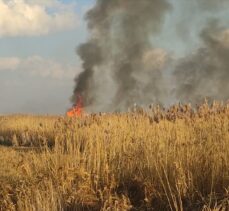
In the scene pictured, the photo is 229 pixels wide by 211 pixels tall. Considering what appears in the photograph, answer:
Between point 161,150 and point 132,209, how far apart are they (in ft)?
4.95

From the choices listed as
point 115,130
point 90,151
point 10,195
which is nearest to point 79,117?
point 115,130

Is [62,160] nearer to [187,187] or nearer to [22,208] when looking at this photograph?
[22,208]

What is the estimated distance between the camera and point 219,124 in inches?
398

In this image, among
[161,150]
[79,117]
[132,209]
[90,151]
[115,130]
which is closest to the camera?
[132,209]

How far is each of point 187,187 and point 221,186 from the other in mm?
508

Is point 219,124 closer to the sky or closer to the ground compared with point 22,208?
closer to the sky

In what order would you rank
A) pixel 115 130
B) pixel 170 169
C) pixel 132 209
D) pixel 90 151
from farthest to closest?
pixel 115 130
pixel 90 151
pixel 170 169
pixel 132 209

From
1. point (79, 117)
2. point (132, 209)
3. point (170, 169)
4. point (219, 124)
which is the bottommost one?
point (132, 209)

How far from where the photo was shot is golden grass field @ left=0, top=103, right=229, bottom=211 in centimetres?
838

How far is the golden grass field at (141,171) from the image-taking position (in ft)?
27.5

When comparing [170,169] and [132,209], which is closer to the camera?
[132,209]

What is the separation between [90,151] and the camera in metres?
10.6

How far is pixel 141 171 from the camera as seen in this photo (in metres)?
9.49

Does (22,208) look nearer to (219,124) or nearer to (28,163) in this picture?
(28,163)
